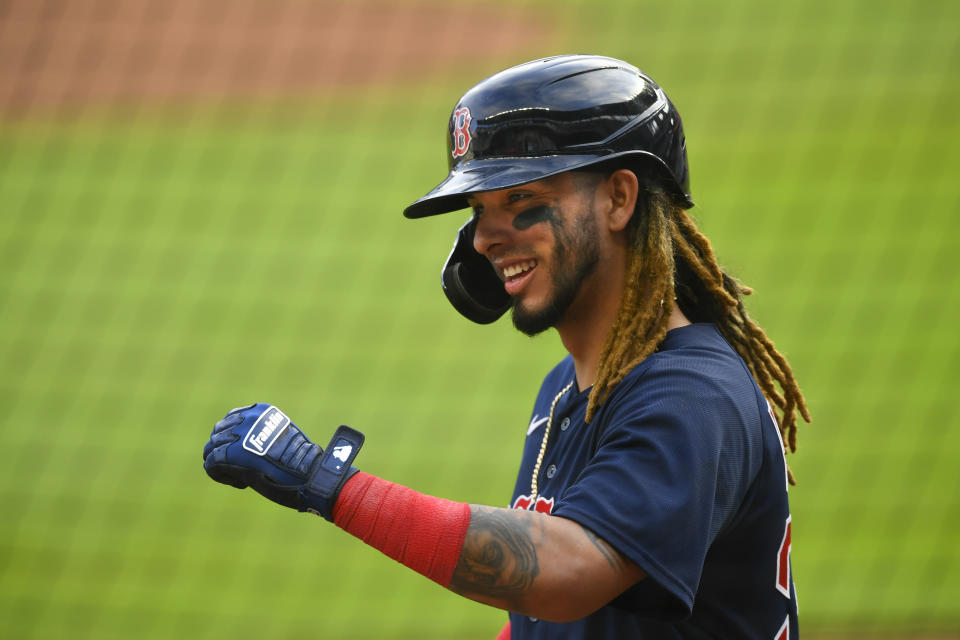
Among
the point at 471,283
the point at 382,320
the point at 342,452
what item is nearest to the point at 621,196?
the point at 471,283

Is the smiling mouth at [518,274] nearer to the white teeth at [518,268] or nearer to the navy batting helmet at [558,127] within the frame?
the white teeth at [518,268]

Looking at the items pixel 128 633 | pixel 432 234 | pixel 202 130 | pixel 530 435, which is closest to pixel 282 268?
pixel 432 234

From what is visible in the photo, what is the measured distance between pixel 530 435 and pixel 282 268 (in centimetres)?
639

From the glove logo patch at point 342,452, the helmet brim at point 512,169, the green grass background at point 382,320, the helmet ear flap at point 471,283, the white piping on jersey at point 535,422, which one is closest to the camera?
the glove logo patch at point 342,452

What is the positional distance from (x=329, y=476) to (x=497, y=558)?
272 millimetres

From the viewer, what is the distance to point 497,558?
147 centimetres

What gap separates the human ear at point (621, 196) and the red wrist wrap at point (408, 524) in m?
0.56

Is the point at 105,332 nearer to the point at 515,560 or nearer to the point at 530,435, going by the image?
the point at 530,435

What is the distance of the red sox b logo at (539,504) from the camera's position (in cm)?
180

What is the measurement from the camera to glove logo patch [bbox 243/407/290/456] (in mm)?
1545

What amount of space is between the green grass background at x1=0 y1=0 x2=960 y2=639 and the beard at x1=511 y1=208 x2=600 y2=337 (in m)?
0.29

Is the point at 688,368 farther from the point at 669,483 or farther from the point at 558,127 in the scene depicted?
the point at 558,127

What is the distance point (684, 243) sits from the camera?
1.86 meters

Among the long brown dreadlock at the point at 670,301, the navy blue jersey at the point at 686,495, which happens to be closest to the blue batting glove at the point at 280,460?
the navy blue jersey at the point at 686,495
